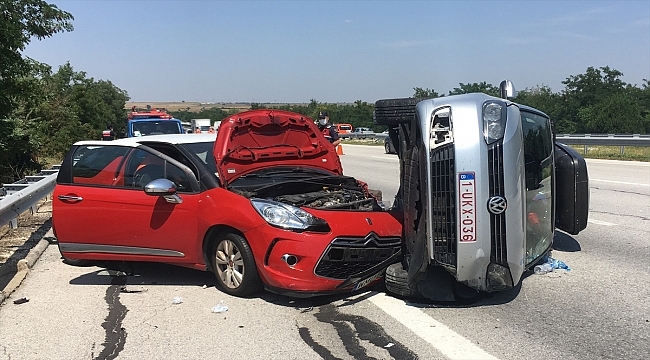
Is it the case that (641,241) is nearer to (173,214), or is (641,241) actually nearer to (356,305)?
(356,305)

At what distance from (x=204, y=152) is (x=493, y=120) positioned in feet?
10.5

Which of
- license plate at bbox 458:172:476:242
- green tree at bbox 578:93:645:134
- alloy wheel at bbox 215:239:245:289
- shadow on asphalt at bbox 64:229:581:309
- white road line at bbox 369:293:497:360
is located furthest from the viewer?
green tree at bbox 578:93:645:134

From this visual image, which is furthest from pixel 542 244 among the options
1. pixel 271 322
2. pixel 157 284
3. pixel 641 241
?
pixel 157 284

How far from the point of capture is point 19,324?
5.30 m

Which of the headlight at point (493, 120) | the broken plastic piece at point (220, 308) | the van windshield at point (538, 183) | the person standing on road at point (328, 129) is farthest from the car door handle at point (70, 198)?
the person standing on road at point (328, 129)

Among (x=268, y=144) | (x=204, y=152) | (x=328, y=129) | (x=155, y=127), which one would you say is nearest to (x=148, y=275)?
(x=204, y=152)

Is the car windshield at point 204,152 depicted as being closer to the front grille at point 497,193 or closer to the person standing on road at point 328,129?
the front grille at point 497,193

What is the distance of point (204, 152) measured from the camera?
21.9 ft

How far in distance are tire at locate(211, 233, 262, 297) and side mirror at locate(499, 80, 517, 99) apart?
2779mm

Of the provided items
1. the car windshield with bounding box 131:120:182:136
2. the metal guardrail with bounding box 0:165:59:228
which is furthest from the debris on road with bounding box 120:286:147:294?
the car windshield with bounding box 131:120:182:136

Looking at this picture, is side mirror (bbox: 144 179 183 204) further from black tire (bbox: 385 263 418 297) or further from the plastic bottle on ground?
the plastic bottle on ground

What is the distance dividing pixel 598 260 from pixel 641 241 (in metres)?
1.35

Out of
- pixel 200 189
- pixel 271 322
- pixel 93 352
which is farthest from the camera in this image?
pixel 200 189

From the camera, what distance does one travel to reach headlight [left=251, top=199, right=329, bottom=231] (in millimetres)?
5355
